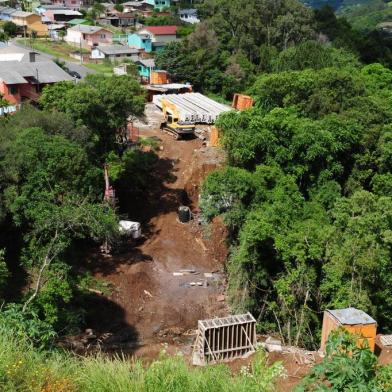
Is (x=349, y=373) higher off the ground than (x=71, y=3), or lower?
higher

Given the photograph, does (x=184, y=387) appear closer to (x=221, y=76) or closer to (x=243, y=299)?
(x=243, y=299)

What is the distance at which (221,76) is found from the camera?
116 ft

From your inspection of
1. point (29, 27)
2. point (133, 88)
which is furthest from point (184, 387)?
point (29, 27)

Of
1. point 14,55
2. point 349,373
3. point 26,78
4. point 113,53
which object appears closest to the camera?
point 349,373

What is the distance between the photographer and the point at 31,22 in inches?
2307

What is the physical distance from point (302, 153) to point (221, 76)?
1867 cm

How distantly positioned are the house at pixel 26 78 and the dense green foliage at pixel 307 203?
12888 mm

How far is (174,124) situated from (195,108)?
2.23 meters

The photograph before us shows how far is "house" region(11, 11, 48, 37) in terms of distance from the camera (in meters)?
58.2

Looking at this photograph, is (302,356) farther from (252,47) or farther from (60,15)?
(60,15)

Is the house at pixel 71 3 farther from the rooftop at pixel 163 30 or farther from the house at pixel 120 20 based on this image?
the rooftop at pixel 163 30

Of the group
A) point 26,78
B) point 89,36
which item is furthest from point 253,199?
point 89,36

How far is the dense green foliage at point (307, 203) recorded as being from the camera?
1376 cm

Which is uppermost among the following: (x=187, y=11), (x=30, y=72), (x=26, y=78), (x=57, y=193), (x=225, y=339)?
(x=57, y=193)
